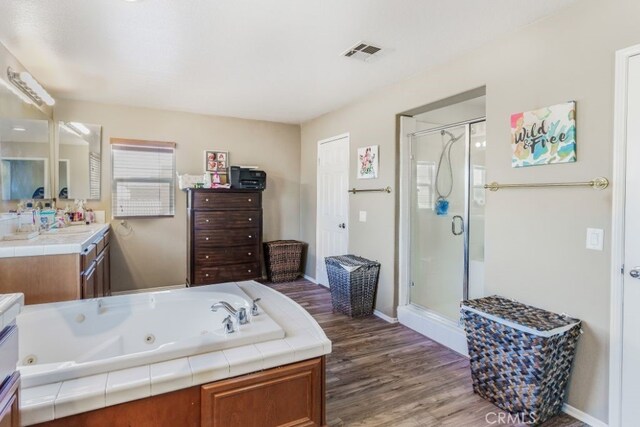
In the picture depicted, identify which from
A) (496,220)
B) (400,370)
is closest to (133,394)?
(400,370)

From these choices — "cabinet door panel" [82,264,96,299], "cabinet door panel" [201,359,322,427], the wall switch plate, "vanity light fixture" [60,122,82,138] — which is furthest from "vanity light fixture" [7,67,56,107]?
the wall switch plate

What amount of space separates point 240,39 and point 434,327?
110 inches

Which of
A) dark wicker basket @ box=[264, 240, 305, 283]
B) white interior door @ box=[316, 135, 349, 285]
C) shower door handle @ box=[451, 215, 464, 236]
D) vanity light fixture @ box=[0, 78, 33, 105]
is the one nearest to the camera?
vanity light fixture @ box=[0, 78, 33, 105]

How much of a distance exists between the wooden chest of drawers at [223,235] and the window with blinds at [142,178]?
37cm

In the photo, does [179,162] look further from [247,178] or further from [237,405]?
[237,405]

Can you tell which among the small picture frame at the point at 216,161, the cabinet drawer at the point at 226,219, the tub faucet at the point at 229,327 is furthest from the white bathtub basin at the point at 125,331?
the small picture frame at the point at 216,161

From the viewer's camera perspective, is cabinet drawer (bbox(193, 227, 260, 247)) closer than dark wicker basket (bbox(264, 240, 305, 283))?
Yes

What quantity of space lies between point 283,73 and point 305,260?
293 centimetres

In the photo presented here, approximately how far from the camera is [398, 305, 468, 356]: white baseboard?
9.26ft

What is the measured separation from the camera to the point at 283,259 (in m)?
4.98

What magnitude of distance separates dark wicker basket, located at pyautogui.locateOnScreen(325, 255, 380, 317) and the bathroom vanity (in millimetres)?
2205

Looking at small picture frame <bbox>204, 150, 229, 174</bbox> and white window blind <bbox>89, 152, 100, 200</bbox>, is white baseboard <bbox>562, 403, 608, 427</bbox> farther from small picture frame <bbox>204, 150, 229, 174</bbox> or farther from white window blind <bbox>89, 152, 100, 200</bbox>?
white window blind <bbox>89, 152, 100, 200</bbox>

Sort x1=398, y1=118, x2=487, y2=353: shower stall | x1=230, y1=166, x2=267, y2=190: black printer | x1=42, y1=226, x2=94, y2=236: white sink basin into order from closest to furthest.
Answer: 1. x1=42, y1=226, x2=94, y2=236: white sink basin
2. x1=398, y1=118, x2=487, y2=353: shower stall
3. x1=230, y1=166, x2=267, y2=190: black printer

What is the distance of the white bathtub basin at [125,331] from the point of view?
149 cm
